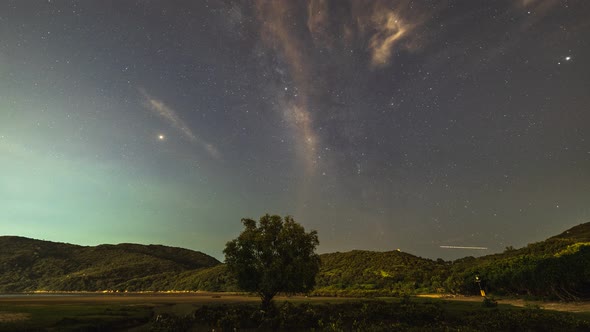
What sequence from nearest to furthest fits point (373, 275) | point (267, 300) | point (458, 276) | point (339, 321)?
point (339, 321), point (267, 300), point (458, 276), point (373, 275)

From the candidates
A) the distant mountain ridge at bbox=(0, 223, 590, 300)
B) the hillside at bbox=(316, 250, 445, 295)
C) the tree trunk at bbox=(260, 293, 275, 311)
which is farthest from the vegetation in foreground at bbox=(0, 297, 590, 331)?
the hillside at bbox=(316, 250, 445, 295)

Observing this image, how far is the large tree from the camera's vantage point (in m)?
51.2

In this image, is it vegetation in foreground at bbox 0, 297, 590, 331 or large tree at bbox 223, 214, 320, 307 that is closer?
vegetation in foreground at bbox 0, 297, 590, 331

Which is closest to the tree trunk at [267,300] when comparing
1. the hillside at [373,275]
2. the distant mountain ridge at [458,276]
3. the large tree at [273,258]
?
the large tree at [273,258]

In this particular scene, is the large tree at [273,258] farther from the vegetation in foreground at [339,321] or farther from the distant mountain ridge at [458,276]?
the distant mountain ridge at [458,276]

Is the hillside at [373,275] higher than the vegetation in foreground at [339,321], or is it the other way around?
the hillside at [373,275]

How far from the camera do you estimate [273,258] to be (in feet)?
175

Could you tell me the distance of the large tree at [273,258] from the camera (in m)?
51.2

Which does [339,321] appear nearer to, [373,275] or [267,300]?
[267,300]

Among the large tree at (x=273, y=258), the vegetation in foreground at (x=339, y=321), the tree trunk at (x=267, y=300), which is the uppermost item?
the large tree at (x=273, y=258)

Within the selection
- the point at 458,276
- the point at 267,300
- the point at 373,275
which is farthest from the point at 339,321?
the point at 373,275

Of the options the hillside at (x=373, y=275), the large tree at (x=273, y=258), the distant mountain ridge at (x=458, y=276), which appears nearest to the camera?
the large tree at (x=273, y=258)

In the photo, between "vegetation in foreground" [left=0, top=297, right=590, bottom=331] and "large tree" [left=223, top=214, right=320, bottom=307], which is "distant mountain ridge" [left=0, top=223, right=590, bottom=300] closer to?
"large tree" [left=223, top=214, right=320, bottom=307]

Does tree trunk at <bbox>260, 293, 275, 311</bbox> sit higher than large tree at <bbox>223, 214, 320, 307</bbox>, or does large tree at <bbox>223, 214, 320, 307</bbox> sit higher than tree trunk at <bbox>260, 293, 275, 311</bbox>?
large tree at <bbox>223, 214, 320, 307</bbox>
